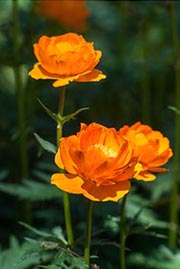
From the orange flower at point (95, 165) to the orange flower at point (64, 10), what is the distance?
0.91 meters

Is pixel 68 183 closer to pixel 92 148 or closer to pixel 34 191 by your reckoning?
pixel 92 148

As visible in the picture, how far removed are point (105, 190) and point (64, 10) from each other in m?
0.99

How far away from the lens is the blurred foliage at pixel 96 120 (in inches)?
58.1

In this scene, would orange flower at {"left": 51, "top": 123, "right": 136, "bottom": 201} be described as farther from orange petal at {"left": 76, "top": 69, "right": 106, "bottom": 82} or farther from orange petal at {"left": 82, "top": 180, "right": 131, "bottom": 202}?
orange petal at {"left": 76, "top": 69, "right": 106, "bottom": 82}

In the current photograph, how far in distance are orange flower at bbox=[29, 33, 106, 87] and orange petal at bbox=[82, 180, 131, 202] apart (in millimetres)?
156

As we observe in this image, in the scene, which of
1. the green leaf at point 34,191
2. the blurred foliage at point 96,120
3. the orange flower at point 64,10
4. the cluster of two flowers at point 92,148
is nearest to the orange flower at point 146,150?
the cluster of two flowers at point 92,148

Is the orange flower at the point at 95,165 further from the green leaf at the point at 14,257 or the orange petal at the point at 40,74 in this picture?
the green leaf at the point at 14,257

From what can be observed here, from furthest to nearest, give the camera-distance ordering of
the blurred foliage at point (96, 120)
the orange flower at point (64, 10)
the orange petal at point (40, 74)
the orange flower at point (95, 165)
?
1. the orange flower at point (64, 10)
2. the blurred foliage at point (96, 120)
3. the orange petal at point (40, 74)
4. the orange flower at point (95, 165)

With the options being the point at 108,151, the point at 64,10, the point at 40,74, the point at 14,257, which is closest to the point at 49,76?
the point at 40,74

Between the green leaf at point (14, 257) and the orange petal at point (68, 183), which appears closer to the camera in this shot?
the orange petal at point (68, 183)

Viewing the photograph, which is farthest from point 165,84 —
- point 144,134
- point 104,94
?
point 144,134

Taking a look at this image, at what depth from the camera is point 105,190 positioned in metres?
1.01

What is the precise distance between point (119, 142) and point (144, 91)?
805 mm

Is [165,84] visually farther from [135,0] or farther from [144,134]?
[144,134]
